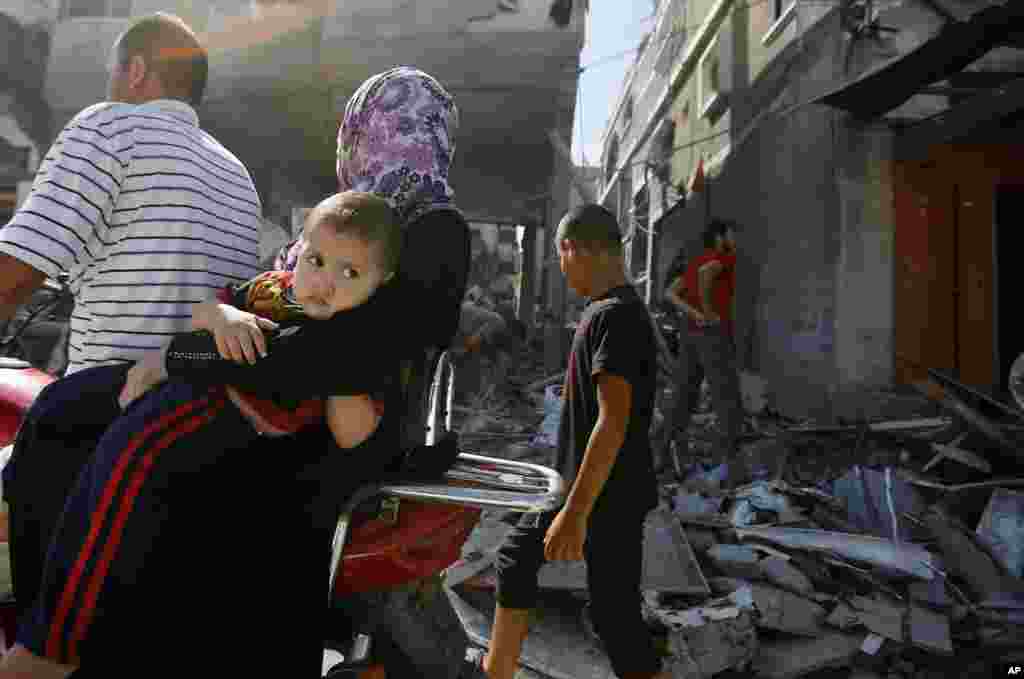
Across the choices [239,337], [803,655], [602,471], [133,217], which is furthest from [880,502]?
[133,217]

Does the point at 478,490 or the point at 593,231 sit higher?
the point at 593,231

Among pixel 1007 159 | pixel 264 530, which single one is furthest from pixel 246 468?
pixel 1007 159

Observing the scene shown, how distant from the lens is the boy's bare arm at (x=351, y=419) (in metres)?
1.21

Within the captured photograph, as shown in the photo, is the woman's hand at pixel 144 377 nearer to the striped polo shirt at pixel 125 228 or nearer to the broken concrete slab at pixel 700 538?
the striped polo shirt at pixel 125 228

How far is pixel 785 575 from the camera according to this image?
3.41 meters

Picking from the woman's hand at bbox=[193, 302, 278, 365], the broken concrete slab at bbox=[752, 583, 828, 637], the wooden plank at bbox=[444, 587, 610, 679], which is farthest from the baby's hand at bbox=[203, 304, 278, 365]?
the broken concrete slab at bbox=[752, 583, 828, 637]

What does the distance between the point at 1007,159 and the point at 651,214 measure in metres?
8.81

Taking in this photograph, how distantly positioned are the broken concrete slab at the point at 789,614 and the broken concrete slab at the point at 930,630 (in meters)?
0.39

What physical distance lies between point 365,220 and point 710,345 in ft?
14.7

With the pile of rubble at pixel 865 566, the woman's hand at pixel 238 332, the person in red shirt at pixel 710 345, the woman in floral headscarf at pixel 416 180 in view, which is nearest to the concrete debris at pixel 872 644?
the pile of rubble at pixel 865 566

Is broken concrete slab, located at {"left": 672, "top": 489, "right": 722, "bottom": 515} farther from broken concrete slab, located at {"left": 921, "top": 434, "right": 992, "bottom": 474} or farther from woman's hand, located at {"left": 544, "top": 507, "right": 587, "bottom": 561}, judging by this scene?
woman's hand, located at {"left": 544, "top": 507, "right": 587, "bottom": 561}

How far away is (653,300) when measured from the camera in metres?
14.9

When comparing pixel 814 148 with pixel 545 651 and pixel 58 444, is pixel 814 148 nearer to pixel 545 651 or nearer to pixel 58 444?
pixel 545 651

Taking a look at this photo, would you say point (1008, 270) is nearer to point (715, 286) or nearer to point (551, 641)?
point (715, 286)
